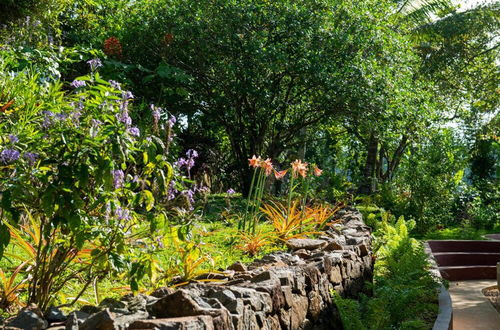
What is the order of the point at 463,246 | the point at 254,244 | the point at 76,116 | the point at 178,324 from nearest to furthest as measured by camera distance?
the point at 178,324
the point at 76,116
the point at 254,244
the point at 463,246

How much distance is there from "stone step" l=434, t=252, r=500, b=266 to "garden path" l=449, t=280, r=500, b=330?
31.2 inches

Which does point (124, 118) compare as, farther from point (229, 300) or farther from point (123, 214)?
point (229, 300)

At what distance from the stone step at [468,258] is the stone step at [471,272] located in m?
0.16

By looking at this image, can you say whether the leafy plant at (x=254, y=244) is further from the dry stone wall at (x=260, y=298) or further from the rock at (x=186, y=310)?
the rock at (x=186, y=310)

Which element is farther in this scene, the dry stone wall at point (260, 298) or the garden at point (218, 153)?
the garden at point (218, 153)

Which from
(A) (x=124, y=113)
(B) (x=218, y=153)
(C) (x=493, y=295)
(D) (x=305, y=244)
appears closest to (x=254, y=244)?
(D) (x=305, y=244)

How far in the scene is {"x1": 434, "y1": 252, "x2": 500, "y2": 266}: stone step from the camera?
9.75 m

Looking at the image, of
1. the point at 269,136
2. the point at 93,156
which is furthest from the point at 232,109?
the point at 93,156

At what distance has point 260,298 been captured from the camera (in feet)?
9.51

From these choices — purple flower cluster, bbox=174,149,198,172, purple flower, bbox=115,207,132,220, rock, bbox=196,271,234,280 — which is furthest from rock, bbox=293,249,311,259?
purple flower, bbox=115,207,132,220

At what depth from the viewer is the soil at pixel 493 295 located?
7.51m

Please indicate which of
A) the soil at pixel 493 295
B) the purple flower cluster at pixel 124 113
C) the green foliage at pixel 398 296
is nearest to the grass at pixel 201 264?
the purple flower cluster at pixel 124 113

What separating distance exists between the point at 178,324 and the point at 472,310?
582 centimetres

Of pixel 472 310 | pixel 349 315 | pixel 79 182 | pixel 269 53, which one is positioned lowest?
pixel 472 310
